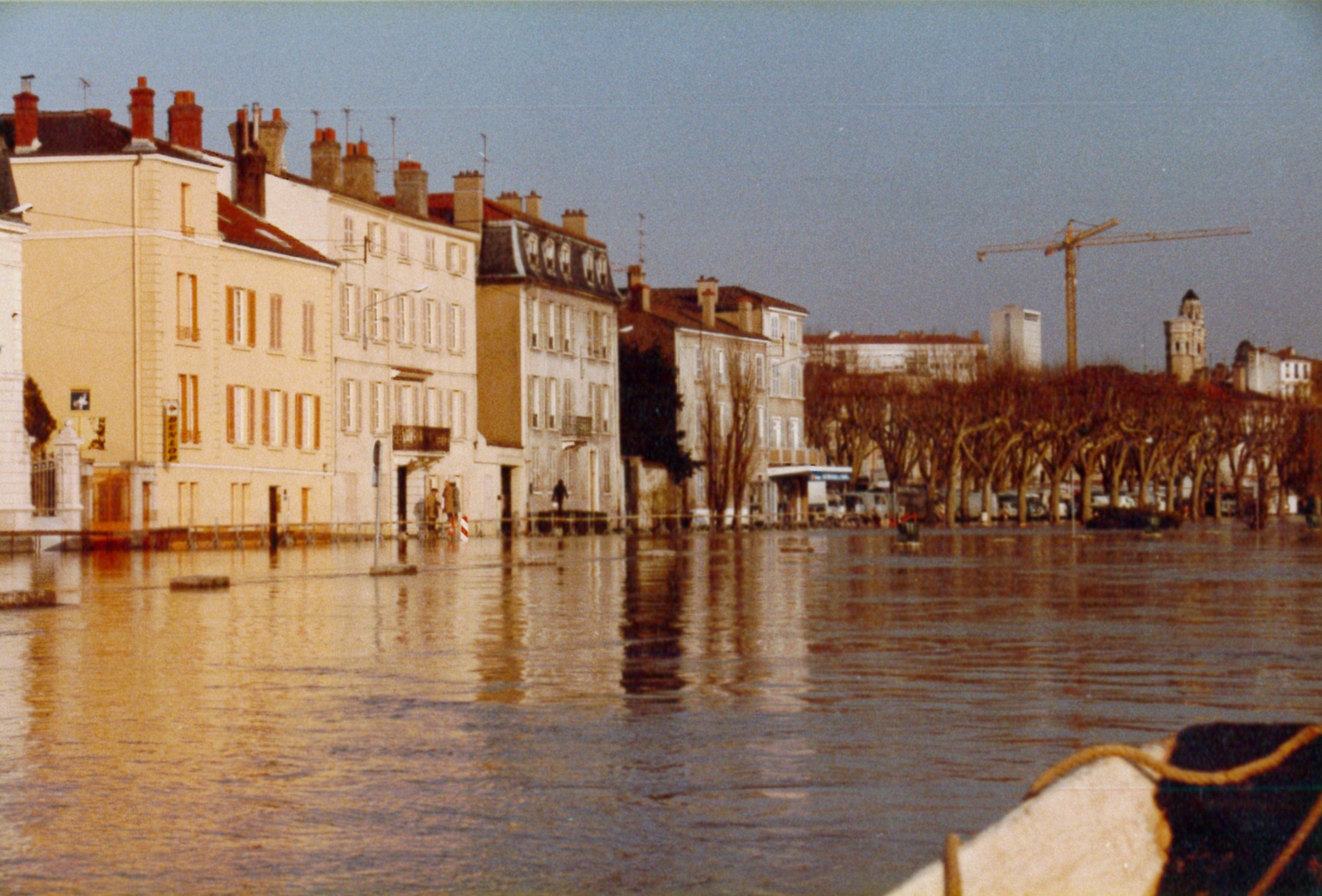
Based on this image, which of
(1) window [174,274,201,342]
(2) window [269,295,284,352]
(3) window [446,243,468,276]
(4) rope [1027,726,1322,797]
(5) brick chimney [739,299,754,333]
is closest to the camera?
(4) rope [1027,726,1322,797]

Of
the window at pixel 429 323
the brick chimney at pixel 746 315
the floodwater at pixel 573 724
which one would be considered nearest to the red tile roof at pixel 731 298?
the brick chimney at pixel 746 315

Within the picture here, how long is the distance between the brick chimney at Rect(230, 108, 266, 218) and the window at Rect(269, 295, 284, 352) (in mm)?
4092

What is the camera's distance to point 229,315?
226 feet

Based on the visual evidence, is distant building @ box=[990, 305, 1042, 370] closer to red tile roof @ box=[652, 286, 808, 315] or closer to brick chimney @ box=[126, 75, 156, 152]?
red tile roof @ box=[652, 286, 808, 315]

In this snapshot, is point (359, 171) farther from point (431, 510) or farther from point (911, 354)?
point (911, 354)

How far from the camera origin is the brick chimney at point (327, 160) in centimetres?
7881

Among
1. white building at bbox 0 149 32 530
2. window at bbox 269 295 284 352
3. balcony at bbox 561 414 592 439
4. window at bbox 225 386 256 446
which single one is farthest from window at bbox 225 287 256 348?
balcony at bbox 561 414 592 439

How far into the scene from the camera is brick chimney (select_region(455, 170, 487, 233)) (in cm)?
8744

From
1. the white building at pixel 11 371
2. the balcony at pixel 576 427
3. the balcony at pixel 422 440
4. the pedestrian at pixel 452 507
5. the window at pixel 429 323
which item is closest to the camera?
the white building at pixel 11 371

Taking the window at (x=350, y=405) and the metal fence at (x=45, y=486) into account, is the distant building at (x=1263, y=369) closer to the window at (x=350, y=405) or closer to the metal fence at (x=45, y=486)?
the window at (x=350, y=405)

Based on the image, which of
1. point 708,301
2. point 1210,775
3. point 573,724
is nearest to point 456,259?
point 708,301

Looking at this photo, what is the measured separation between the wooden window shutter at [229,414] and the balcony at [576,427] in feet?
84.6

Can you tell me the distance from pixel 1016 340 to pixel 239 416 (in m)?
48.2

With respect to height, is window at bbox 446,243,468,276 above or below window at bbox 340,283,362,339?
above
